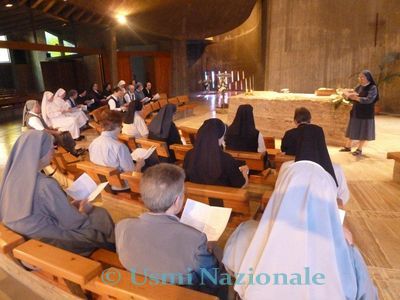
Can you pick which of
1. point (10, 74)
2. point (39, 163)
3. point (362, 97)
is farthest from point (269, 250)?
point (10, 74)

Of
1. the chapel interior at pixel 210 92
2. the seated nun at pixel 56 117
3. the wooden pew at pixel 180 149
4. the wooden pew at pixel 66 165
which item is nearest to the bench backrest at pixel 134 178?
the chapel interior at pixel 210 92

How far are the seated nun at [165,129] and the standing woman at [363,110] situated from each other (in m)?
3.11

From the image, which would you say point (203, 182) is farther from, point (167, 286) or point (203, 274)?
point (167, 286)

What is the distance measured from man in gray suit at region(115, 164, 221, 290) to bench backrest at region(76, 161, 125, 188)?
143 centimetres

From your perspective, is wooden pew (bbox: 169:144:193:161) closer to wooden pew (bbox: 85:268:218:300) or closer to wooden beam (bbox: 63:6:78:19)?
wooden pew (bbox: 85:268:218:300)

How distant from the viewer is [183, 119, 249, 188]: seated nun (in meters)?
2.61

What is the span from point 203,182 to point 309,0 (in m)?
10.2

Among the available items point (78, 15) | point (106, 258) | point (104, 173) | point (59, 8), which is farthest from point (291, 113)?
point (78, 15)

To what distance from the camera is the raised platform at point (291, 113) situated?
6.34 metres

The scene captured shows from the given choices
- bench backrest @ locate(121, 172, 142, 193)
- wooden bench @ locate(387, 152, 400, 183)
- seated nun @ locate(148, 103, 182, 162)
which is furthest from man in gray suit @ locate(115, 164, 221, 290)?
wooden bench @ locate(387, 152, 400, 183)

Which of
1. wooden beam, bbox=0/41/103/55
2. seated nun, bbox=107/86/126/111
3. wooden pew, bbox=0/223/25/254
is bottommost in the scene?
wooden pew, bbox=0/223/25/254

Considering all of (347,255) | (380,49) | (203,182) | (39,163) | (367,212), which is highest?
(380,49)

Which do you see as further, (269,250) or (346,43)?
(346,43)

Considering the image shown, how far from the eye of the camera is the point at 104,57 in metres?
13.6
